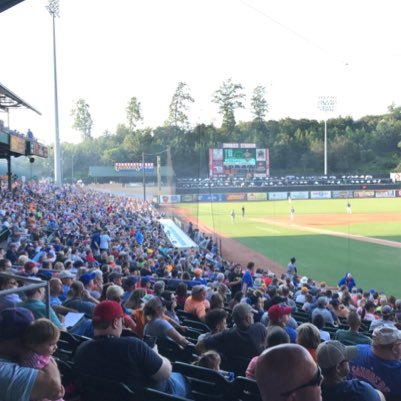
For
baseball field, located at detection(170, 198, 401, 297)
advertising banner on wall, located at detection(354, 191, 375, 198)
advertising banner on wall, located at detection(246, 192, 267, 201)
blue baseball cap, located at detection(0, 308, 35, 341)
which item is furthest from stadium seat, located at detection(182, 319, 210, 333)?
advertising banner on wall, located at detection(354, 191, 375, 198)

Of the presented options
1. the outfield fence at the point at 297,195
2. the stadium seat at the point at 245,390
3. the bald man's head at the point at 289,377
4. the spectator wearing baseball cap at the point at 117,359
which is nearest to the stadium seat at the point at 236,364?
the stadium seat at the point at 245,390

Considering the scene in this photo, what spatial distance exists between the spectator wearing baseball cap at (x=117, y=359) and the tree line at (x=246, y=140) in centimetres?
3066

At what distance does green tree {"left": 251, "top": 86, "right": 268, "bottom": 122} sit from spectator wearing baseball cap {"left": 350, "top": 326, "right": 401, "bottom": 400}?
8778 cm

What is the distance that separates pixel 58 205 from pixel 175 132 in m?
69.2

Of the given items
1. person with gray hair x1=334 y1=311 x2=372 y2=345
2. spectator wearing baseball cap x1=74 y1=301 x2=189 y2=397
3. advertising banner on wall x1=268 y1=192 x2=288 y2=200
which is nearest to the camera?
spectator wearing baseball cap x1=74 y1=301 x2=189 y2=397

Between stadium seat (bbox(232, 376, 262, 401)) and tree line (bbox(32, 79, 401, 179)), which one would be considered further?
tree line (bbox(32, 79, 401, 179))

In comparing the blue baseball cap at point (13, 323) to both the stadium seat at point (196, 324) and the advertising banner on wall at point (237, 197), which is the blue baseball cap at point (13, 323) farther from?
the advertising banner on wall at point (237, 197)

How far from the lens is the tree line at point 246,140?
62.8 metres

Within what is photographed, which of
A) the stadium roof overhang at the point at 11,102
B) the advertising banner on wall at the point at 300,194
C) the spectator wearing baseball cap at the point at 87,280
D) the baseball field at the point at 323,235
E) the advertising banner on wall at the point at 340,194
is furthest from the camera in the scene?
the advertising banner on wall at the point at 340,194

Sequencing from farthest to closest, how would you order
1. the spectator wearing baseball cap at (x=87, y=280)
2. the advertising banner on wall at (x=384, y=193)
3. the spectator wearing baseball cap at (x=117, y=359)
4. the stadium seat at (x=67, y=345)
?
1. the advertising banner on wall at (x=384, y=193)
2. the spectator wearing baseball cap at (x=87, y=280)
3. the stadium seat at (x=67, y=345)
4. the spectator wearing baseball cap at (x=117, y=359)

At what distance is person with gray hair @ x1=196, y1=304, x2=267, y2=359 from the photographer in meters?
4.98

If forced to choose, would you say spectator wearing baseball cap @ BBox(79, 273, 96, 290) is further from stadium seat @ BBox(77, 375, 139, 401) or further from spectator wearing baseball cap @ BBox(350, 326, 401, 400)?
spectator wearing baseball cap @ BBox(350, 326, 401, 400)

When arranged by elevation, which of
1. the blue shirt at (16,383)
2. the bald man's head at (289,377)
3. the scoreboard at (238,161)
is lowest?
the blue shirt at (16,383)

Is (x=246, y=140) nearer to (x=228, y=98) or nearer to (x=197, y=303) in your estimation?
(x=228, y=98)
